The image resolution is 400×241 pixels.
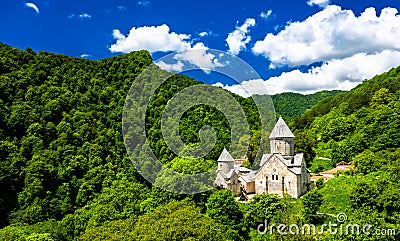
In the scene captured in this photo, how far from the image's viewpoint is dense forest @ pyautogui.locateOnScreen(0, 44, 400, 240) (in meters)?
22.2

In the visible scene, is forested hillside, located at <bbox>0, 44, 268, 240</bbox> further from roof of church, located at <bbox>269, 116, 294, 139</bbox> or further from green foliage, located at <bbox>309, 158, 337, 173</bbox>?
green foliage, located at <bbox>309, 158, 337, 173</bbox>

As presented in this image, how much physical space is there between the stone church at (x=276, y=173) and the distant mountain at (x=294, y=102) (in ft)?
312

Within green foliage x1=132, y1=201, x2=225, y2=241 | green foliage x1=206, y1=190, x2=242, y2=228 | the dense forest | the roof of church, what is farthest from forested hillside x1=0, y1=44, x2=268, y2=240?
the roof of church

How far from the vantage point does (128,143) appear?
46562 millimetres

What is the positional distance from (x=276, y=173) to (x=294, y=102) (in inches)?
4492

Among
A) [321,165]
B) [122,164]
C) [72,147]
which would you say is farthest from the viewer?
[122,164]

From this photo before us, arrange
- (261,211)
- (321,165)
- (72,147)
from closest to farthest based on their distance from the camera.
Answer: (261,211), (72,147), (321,165)

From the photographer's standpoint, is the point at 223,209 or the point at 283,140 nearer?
the point at 223,209

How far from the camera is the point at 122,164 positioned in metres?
43.6

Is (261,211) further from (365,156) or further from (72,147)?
(72,147)

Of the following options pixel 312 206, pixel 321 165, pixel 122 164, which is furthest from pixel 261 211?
pixel 122 164

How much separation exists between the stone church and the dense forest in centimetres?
245

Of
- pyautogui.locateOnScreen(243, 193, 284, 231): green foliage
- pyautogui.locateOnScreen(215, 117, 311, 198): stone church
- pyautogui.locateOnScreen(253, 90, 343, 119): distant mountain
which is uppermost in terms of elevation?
pyautogui.locateOnScreen(253, 90, 343, 119): distant mountain

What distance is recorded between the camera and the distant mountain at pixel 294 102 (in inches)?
5185
